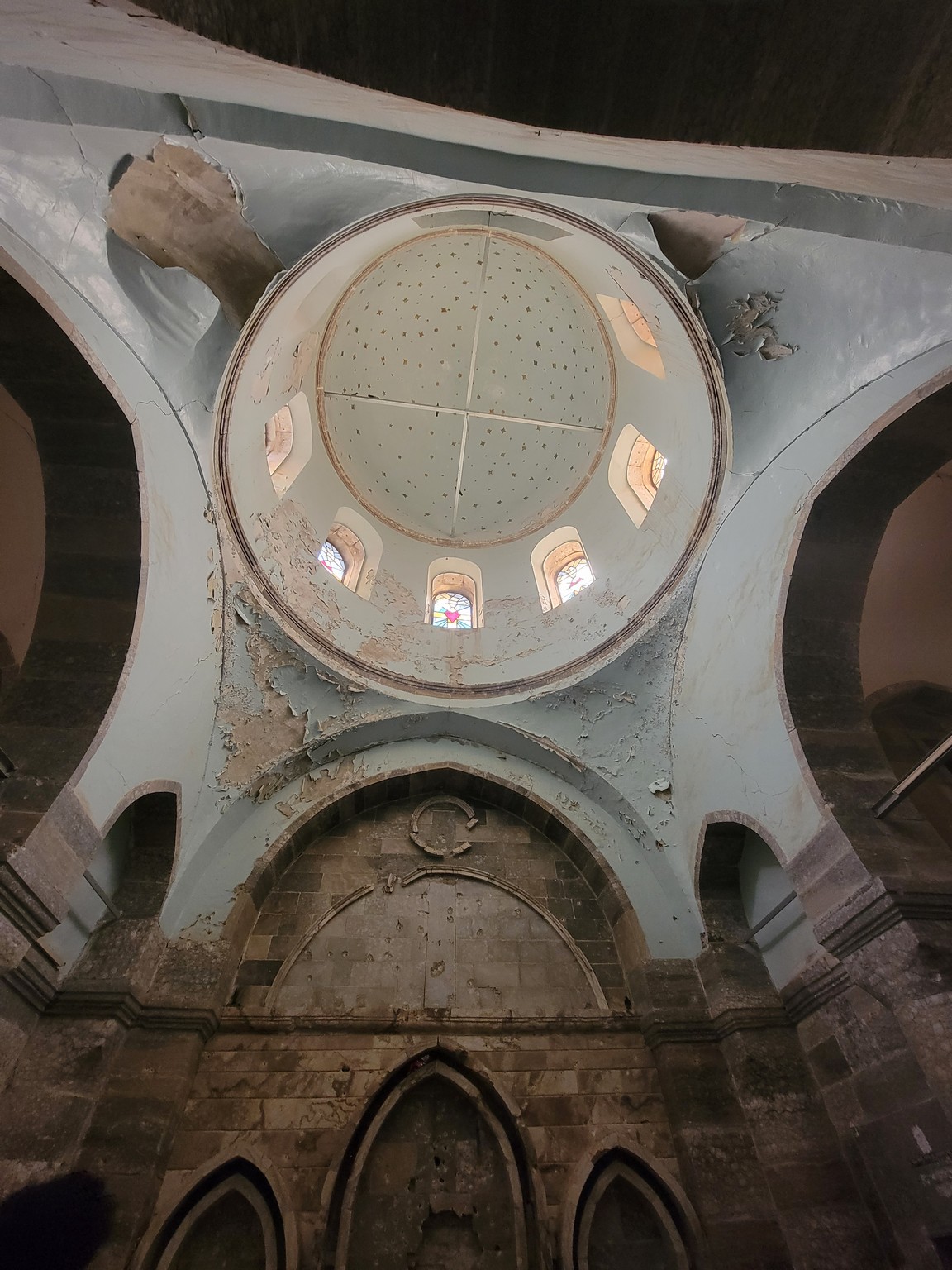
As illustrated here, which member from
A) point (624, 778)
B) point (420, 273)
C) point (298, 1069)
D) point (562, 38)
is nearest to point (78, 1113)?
point (298, 1069)

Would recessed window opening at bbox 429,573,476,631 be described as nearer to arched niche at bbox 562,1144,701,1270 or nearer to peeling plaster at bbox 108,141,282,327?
peeling plaster at bbox 108,141,282,327

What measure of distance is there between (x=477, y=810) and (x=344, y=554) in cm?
423

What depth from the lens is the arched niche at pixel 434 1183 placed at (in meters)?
4.90

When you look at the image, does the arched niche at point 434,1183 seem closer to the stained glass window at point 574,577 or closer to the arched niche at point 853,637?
the arched niche at point 853,637

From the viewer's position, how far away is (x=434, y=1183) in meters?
5.26

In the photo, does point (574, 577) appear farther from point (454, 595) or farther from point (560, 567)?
point (454, 595)

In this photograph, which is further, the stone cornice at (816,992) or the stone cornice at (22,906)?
the stone cornice at (816,992)

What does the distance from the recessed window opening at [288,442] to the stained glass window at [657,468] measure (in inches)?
193

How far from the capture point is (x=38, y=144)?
3674 millimetres

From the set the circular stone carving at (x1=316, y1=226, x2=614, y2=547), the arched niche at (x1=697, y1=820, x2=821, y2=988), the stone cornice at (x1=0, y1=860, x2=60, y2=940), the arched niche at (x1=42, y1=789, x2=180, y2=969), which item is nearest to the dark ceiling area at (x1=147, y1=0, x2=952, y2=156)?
the stone cornice at (x1=0, y1=860, x2=60, y2=940)

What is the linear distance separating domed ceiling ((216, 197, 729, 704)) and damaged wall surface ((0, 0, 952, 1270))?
133mm

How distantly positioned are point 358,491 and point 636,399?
436 cm

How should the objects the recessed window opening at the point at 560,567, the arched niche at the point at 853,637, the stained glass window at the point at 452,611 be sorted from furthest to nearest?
the stained glass window at the point at 452,611, the recessed window opening at the point at 560,567, the arched niche at the point at 853,637

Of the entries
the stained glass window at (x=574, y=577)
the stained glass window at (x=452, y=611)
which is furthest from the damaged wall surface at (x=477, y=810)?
the stained glass window at (x=452, y=611)
